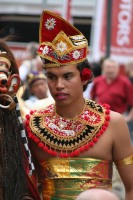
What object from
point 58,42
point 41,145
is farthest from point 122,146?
point 58,42

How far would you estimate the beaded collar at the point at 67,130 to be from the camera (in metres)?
4.73

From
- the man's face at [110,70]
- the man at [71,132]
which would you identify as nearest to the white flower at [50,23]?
the man at [71,132]

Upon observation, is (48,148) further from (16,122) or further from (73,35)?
(73,35)

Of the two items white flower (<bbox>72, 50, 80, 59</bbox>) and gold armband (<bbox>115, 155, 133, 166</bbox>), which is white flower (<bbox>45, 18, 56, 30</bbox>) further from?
gold armband (<bbox>115, 155, 133, 166</bbox>)

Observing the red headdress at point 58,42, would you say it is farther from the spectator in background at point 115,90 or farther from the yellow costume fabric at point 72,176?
the spectator in background at point 115,90

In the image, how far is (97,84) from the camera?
1072 centimetres

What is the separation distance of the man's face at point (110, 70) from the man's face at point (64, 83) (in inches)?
221

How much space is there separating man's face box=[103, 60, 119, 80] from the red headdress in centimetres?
559

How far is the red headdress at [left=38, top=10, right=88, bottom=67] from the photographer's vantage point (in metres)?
4.71

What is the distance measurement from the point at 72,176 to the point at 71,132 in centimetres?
30

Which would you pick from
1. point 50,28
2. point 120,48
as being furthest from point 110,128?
point 120,48

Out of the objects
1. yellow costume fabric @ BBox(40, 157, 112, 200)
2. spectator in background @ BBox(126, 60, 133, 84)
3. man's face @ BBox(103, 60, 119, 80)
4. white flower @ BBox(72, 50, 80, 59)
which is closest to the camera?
yellow costume fabric @ BBox(40, 157, 112, 200)

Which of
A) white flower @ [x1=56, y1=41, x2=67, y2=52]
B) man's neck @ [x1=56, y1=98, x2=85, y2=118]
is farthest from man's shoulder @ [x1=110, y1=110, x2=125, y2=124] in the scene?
white flower @ [x1=56, y1=41, x2=67, y2=52]

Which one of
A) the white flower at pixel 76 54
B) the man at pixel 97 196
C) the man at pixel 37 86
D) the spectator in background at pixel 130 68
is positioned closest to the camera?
the man at pixel 97 196
